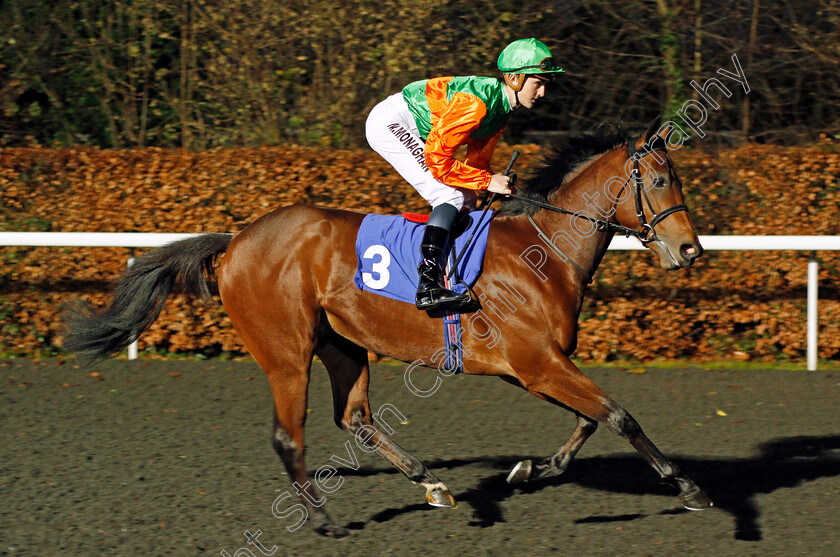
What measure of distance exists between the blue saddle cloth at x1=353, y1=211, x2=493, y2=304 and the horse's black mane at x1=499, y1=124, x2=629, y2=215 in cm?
17

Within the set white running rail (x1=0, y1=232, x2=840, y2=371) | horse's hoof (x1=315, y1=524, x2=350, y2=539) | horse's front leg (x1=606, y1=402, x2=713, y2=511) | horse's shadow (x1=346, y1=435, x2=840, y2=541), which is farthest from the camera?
white running rail (x1=0, y1=232, x2=840, y2=371)

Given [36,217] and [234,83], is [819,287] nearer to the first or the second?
[234,83]

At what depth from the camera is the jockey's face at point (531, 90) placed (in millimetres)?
3938

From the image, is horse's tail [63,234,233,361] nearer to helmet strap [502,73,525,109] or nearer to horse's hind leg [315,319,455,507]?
horse's hind leg [315,319,455,507]

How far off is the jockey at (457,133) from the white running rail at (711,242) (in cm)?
266

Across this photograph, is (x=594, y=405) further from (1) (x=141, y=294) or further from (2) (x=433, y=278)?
(1) (x=141, y=294)

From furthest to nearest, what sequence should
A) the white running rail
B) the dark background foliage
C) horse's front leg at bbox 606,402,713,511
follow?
the dark background foliage, the white running rail, horse's front leg at bbox 606,402,713,511

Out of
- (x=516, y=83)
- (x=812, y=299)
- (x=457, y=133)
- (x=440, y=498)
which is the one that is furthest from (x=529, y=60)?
(x=812, y=299)

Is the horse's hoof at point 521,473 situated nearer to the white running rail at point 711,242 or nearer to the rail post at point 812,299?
the white running rail at point 711,242

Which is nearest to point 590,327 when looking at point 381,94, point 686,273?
point 686,273

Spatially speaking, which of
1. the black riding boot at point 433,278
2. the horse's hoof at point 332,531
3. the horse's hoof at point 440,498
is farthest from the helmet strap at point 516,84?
the horse's hoof at point 332,531

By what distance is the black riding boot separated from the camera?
3.82 meters

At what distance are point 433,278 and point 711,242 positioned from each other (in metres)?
3.36

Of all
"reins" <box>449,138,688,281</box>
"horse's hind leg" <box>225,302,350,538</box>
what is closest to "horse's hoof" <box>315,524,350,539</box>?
"horse's hind leg" <box>225,302,350,538</box>
